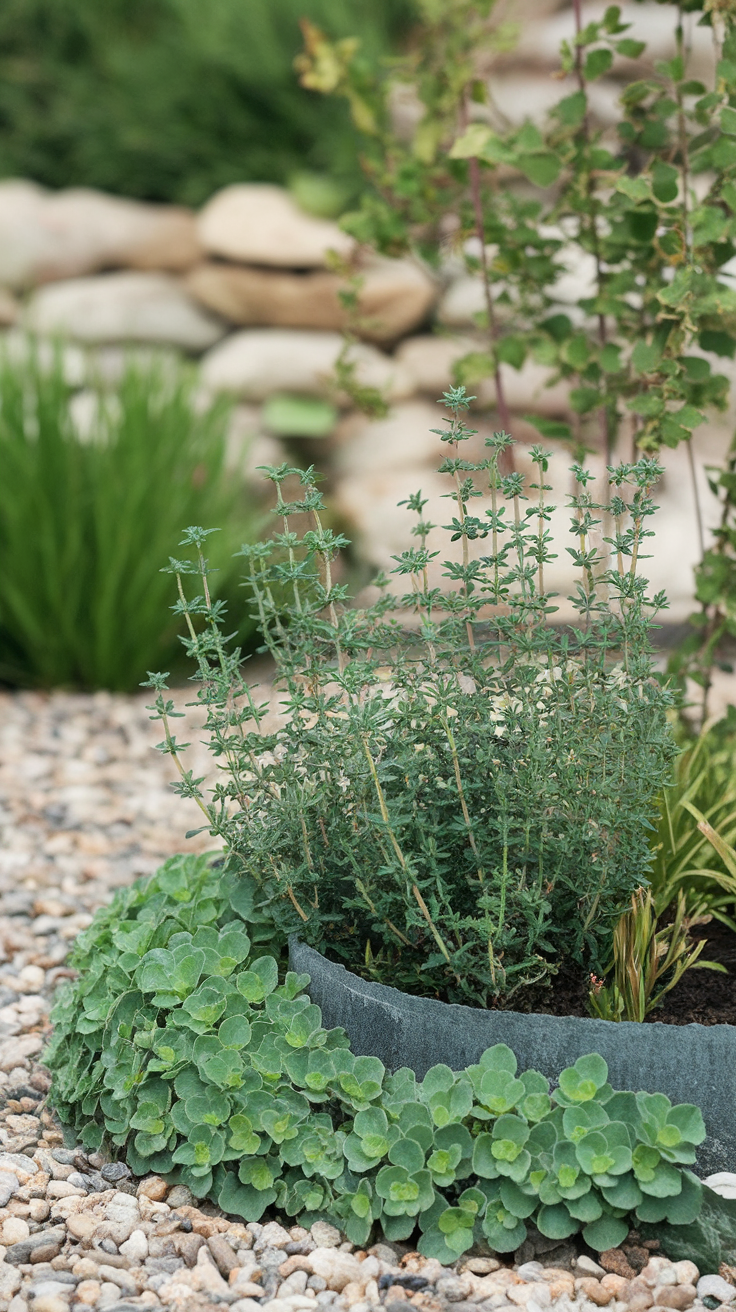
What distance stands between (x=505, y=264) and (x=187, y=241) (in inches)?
150

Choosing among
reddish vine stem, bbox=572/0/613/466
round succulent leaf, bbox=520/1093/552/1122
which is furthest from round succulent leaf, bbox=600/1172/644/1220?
reddish vine stem, bbox=572/0/613/466

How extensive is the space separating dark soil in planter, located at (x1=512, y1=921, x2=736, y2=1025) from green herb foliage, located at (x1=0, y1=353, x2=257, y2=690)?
6.28 ft

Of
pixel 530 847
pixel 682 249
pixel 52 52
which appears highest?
pixel 52 52

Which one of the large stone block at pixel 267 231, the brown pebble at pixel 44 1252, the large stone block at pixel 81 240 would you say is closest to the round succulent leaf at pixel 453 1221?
the brown pebble at pixel 44 1252

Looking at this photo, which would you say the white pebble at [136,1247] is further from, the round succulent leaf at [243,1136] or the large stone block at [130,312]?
the large stone block at [130,312]

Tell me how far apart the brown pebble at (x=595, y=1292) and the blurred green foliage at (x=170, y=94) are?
487 centimetres

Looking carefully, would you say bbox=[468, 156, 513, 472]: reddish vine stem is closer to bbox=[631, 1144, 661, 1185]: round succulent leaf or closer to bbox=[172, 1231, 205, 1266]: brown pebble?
bbox=[631, 1144, 661, 1185]: round succulent leaf

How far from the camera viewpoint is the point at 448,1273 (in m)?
1.43

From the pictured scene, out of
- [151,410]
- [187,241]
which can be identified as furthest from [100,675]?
[187,241]

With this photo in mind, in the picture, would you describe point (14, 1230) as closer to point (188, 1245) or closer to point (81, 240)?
point (188, 1245)

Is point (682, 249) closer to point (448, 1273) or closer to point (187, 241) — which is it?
point (448, 1273)

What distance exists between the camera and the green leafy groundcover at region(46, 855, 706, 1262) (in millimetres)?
1451

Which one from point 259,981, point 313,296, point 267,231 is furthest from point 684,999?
point 267,231

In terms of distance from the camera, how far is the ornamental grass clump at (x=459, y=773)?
1.62 m
